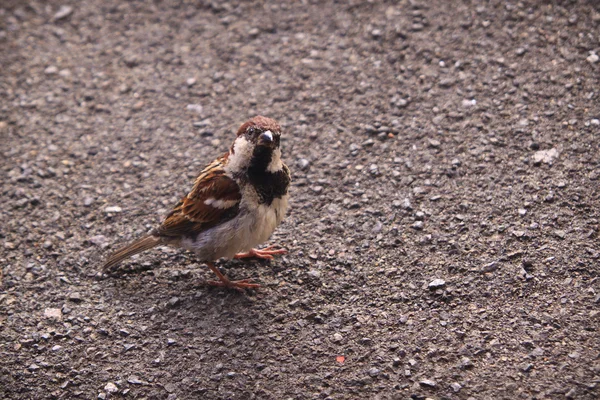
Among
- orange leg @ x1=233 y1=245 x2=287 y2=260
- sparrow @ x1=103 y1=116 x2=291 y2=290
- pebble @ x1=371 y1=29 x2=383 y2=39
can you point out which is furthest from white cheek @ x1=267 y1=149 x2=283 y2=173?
pebble @ x1=371 y1=29 x2=383 y2=39

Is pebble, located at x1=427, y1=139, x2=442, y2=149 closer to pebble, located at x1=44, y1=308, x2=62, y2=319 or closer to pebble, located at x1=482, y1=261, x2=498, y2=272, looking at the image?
pebble, located at x1=482, y1=261, x2=498, y2=272

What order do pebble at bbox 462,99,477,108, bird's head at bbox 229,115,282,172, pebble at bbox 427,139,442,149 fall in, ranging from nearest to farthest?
bird's head at bbox 229,115,282,172 → pebble at bbox 427,139,442,149 → pebble at bbox 462,99,477,108

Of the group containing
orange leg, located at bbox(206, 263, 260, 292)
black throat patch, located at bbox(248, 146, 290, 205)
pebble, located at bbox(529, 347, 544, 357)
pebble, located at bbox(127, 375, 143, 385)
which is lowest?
pebble, located at bbox(127, 375, 143, 385)

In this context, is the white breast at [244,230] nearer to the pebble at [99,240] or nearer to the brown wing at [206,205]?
the brown wing at [206,205]

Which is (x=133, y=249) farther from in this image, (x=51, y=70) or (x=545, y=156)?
(x=545, y=156)

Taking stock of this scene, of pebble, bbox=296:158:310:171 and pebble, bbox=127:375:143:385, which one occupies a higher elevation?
pebble, bbox=296:158:310:171

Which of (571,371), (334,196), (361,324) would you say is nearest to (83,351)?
(361,324)
